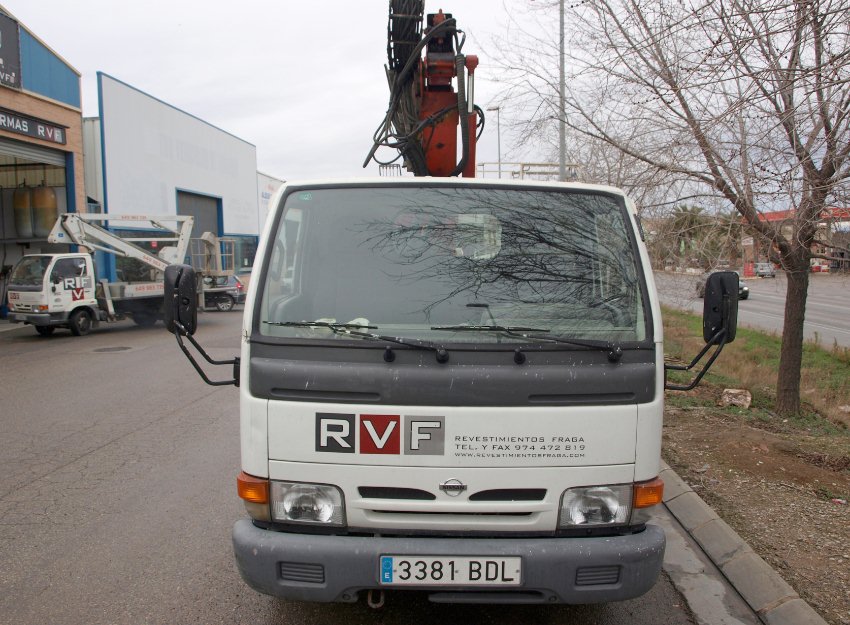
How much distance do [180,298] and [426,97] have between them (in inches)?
113

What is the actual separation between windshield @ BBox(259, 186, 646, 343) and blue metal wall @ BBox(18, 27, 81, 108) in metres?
19.4

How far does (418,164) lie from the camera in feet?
17.4

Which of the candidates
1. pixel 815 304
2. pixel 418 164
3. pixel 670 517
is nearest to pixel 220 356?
pixel 418 164

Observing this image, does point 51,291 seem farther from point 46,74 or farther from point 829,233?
point 829,233

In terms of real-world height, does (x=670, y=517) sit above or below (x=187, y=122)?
below

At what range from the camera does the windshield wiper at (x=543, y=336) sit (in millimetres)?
2797

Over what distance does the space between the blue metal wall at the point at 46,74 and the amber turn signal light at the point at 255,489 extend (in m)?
19.8

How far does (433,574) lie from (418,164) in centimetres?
344

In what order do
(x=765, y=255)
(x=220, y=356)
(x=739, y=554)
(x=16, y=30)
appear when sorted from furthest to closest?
(x=16, y=30) → (x=220, y=356) → (x=765, y=255) → (x=739, y=554)

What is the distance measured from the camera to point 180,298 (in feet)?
10.2

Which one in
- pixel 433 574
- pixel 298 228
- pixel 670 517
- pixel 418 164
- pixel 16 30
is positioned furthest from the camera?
pixel 16 30

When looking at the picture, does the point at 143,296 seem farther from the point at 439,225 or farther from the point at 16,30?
the point at 439,225

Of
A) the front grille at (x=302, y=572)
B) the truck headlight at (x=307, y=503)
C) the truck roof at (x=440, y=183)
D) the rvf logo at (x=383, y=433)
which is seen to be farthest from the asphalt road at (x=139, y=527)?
the truck roof at (x=440, y=183)

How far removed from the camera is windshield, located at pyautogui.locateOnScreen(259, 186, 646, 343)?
295 centimetres
